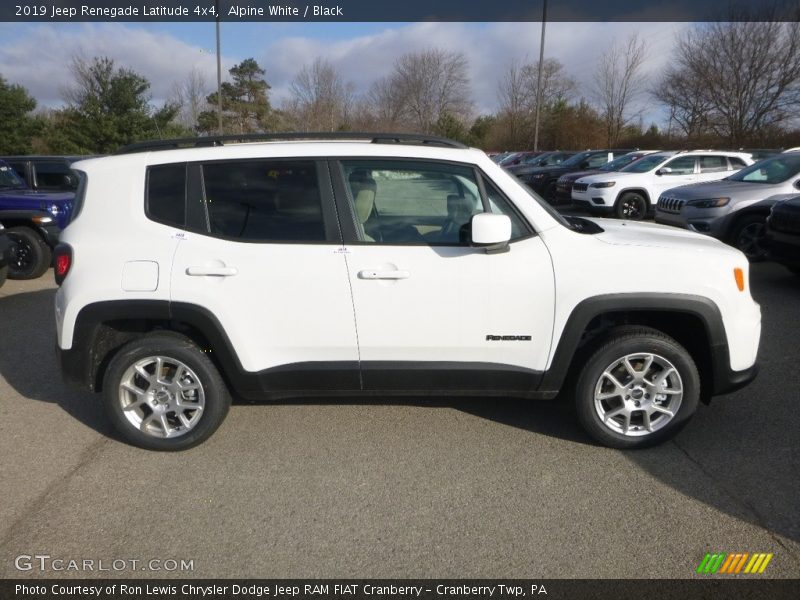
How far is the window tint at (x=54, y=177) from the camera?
9.96 metres

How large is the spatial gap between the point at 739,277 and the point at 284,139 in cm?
285

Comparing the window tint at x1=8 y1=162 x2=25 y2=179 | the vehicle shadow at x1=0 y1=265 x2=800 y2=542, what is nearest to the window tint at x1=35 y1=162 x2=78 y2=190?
the window tint at x1=8 y1=162 x2=25 y2=179

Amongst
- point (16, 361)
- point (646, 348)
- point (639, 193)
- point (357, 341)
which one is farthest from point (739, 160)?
point (16, 361)

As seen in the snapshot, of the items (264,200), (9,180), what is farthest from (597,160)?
(264,200)

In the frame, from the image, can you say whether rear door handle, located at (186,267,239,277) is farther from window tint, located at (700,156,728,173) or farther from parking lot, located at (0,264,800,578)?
window tint, located at (700,156,728,173)

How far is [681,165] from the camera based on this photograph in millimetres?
14133

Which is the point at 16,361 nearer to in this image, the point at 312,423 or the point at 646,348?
the point at 312,423

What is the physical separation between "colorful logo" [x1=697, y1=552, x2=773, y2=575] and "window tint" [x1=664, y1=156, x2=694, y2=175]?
1285cm

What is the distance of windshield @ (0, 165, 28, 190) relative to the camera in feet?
30.7

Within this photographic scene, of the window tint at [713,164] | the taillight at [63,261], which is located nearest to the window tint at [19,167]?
the taillight at [63,261]

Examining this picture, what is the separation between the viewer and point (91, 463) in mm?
3613

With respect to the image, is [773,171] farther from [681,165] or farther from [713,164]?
[713,164]

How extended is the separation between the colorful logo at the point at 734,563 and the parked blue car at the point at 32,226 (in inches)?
350

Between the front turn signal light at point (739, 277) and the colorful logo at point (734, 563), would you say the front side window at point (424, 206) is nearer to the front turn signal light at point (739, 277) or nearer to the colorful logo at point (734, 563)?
the front turn signal light at point (739, 277)
